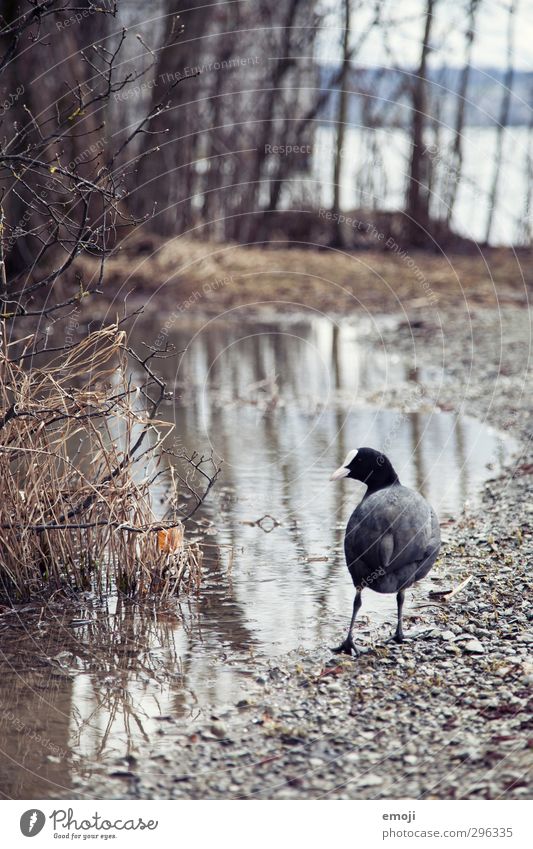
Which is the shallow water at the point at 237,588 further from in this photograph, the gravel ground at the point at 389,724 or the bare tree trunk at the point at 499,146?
the bare tree trunk at the point at 499,146

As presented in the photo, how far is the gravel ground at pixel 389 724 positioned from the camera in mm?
4926

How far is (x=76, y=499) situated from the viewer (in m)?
7.29

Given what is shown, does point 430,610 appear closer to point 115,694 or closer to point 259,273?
point 115,694

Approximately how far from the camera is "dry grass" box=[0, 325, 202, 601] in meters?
6.92

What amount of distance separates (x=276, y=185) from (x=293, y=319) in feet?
24.7

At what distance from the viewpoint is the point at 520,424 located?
12.9 metres

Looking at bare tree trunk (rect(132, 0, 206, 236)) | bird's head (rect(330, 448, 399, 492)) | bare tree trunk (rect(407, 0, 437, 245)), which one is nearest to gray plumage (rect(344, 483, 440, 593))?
bird's head (rect(330, 448, 399, 492))

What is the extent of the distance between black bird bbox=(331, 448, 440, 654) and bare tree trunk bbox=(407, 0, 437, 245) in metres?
22.8

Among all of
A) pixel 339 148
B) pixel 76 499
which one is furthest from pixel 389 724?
pixel 339 148

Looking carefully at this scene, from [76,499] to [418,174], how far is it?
23951 mm

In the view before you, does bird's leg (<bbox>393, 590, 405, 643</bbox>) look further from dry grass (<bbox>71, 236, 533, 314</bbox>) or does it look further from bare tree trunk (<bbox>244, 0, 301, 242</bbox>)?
bare tree trunk (<bbox>244, 0, 301, 242</bbox>)

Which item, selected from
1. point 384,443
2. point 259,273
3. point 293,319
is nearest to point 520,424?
point 384,443

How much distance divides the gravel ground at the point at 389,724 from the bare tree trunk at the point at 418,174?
22.5 metres

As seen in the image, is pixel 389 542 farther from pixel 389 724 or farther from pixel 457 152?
pixel 457 152
